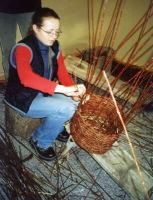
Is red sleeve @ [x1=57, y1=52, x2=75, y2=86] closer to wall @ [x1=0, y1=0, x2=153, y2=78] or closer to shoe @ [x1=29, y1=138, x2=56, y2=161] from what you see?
shoe @ [x1=29, y1=138, x2=56, y2=161]

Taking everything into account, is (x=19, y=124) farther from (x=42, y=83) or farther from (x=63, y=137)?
(x=42, y=83)

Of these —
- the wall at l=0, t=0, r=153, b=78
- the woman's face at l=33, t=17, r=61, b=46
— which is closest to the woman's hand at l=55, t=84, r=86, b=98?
the woman's face at l=33, t=17, r=61, b=46

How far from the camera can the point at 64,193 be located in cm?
188

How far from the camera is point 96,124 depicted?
1.87 meters

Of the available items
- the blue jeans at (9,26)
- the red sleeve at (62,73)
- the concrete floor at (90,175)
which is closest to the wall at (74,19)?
the blue jeans at (9,26)

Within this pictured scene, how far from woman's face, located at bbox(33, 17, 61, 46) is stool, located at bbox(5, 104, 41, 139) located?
623mm

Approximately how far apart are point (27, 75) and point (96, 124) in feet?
1.79

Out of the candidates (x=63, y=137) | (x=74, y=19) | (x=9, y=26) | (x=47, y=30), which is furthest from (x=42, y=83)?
(x=74, y=19)

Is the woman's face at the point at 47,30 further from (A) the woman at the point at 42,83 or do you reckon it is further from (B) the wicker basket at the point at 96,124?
(B) the wicker basket at the point at 96,124

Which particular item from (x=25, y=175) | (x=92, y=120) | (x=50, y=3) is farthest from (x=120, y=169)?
(x=50, y=3)

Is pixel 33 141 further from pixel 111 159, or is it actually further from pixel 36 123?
pixel 111 159

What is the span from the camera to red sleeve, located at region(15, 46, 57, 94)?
5.69 ft

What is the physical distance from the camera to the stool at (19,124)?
7.05 feet

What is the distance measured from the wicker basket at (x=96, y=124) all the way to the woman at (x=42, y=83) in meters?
0.12
